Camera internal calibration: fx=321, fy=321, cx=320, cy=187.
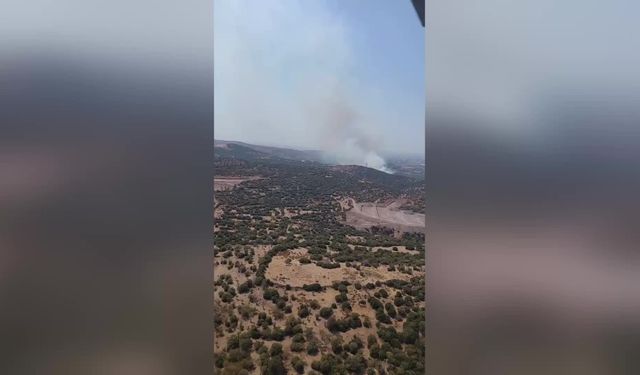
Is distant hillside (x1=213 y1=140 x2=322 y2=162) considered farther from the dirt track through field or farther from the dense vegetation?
the dirt track through field

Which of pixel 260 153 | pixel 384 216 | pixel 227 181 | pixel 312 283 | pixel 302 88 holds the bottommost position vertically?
pixel 312 283

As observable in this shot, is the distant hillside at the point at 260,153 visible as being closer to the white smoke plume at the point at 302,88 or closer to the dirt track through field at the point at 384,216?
the white smoke plume at the point at 302,88

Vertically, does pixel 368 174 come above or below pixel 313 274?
above

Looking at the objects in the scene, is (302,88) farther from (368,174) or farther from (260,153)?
(368,174)

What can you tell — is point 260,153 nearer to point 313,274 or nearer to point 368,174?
point 368,174

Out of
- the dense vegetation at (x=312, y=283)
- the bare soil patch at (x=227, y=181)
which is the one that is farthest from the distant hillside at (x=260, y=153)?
the bare soil patch at (x=227, y=181)

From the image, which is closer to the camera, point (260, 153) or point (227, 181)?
point (227, 181)

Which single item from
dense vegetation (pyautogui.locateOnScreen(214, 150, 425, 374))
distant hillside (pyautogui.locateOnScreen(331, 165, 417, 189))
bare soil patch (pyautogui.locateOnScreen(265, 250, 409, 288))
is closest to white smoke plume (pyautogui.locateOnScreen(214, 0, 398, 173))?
distant hillside (pyautogui.locateOnScreen(331, 165, 417, 189))

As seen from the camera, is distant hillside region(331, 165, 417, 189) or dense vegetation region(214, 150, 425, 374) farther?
distant hillside region(331, 165, 417, 189)

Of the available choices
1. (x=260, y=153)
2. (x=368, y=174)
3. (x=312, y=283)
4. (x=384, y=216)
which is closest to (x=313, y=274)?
(x=312, y=283)
